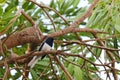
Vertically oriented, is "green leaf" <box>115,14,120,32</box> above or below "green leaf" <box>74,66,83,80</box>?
above

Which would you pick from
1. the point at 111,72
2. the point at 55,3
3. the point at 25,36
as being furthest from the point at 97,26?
the point at 55,3

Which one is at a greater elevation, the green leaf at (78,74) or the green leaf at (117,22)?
the green leaf at (117,22)


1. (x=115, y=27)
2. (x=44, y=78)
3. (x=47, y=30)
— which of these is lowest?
(x=44, y=78)

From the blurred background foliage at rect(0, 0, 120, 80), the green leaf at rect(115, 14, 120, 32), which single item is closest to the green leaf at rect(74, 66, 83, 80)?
the blurred background foliage at rect(0, 0, 120, 80)

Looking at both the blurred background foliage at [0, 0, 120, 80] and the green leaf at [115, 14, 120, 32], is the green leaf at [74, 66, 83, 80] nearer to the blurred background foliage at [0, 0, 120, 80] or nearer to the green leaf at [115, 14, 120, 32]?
the blurred background foliage at [0, 0, 120, 80]

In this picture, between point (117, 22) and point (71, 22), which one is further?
point (71, 22)

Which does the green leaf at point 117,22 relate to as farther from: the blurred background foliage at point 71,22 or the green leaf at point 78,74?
the green leaf at point 78,74

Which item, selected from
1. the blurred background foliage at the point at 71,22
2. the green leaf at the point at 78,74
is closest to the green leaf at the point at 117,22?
the blurred background foliage at the point at 71,22

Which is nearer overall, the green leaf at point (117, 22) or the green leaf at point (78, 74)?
the green leaf at point (117, 22)

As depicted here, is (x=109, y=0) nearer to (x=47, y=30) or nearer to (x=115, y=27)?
(x=115, y=27)

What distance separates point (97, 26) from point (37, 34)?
0.34m

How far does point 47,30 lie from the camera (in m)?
2.06

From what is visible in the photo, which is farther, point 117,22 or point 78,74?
point 78,74

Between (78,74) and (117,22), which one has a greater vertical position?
(117,22)
